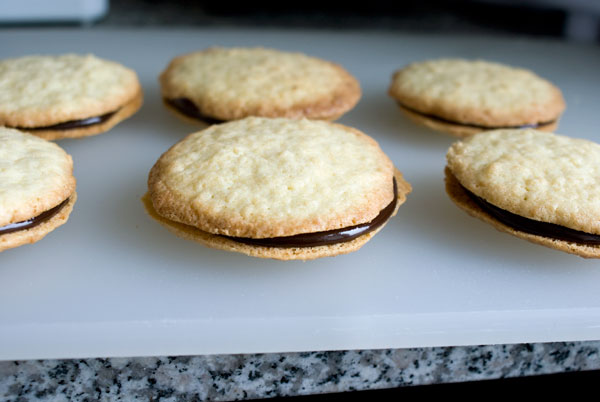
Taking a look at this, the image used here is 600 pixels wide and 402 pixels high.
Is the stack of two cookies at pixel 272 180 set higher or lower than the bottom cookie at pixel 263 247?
higher

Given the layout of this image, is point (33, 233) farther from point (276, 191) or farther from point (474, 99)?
point (474, 99)

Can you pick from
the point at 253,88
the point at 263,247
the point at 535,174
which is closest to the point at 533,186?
the point at 535,174

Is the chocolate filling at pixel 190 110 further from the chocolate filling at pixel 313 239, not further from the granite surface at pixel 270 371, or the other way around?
the granite surface at pixel 270 371

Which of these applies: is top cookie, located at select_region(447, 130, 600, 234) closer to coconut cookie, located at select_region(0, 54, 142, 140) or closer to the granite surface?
the granite surface

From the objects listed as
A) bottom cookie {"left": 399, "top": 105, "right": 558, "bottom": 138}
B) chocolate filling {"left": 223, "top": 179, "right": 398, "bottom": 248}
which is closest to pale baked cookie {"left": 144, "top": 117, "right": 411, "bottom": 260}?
chocolate filling {"left": 223, "top": 179, "right": 398, "bottom": 248}

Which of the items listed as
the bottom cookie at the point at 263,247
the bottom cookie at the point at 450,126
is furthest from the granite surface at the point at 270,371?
the bottom cookie at the point at 450,126

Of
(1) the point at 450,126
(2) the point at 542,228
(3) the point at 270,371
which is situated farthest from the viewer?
(1) the point at 450,126
